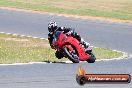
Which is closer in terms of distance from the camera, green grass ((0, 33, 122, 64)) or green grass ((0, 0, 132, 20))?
green grass ((0, 33, 122, 64))

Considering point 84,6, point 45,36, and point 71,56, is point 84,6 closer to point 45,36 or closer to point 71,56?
point 45,36

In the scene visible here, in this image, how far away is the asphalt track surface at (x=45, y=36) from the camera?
548 inches

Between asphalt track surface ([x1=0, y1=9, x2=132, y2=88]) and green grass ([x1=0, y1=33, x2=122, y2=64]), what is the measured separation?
101 centimetres

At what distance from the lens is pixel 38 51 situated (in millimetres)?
20641

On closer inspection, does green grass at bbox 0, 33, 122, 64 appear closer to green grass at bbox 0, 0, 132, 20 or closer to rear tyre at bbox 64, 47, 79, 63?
rear tyre at bbox 64, 47, 79, 63

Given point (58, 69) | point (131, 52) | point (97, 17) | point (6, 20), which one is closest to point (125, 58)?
point (131, 52)

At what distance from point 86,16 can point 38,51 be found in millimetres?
15793

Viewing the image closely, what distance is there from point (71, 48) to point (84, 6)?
23690mm

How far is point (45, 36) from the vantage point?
1059 inches

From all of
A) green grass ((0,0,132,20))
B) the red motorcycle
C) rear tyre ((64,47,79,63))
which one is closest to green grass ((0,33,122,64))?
the red motorcycle

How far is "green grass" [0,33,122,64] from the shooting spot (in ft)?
60.6

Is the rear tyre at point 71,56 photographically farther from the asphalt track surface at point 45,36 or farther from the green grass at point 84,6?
the green grass at point 84,6

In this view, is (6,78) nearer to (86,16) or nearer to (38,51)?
(38,51)

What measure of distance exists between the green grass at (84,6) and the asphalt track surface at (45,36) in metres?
2.76
